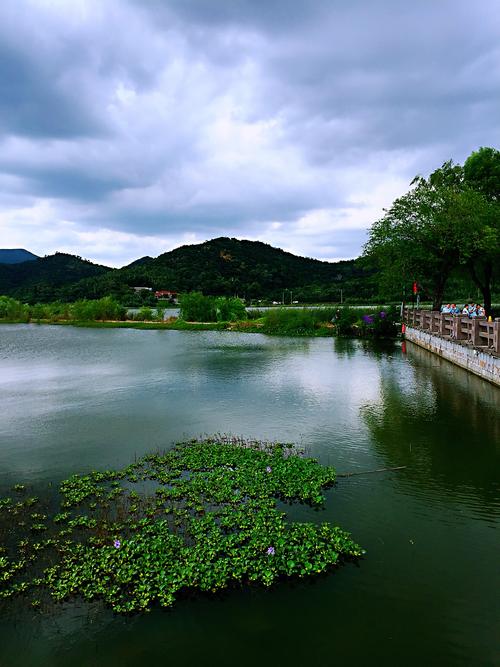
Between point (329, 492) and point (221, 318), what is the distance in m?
42.5

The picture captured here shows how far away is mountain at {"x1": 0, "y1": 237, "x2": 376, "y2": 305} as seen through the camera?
92.2 meters

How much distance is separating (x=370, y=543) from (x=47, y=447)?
7.93 meters

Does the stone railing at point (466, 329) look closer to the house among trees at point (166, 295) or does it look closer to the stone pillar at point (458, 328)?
the stone pillar at point (458, 328)

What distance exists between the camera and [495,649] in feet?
14.7

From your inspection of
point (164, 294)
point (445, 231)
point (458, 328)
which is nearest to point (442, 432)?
point (458, 328)

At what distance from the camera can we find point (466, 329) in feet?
64.2

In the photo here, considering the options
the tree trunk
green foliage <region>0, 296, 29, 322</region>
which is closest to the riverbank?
green foliage <region>0, 296, 29, 322</region>

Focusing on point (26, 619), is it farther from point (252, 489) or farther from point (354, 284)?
point (354, 284)

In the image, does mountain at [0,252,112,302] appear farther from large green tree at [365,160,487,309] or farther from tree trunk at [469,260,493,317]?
tree trunk at [469,260,493,317]

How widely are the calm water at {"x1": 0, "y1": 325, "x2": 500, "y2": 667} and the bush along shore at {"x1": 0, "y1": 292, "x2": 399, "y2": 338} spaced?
1290 cm

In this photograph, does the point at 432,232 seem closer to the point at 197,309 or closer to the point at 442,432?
the point at 442,432

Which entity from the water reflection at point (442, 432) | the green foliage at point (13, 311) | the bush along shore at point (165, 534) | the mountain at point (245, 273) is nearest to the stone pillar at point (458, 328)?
the water reflection at point (442, 432)

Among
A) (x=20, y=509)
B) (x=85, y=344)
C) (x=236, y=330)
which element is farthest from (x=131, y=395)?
(x=236, y=330)

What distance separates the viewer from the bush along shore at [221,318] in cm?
3556
